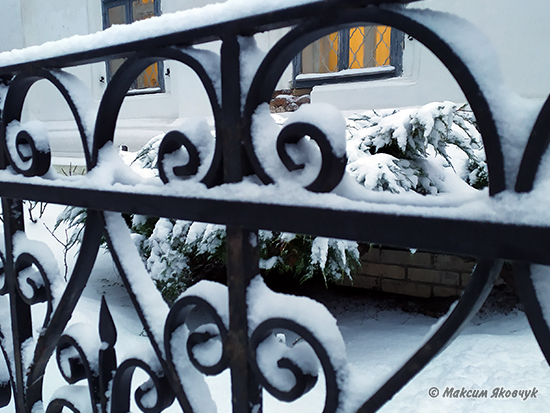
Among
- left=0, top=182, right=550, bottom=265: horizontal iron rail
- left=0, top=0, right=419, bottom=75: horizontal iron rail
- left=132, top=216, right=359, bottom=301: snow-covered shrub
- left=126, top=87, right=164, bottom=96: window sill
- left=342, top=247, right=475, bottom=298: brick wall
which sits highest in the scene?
left=126, top=87, right=164, bottom=96: window sill

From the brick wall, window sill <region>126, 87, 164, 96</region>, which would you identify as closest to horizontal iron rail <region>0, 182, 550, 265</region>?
the brick wall

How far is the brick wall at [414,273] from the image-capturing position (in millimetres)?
3107

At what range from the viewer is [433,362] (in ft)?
6.63

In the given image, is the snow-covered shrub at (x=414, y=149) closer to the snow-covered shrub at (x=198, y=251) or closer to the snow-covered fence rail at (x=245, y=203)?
the snow-covered shrub at (x=198, y=251)

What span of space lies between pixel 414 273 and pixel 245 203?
2.96 meters

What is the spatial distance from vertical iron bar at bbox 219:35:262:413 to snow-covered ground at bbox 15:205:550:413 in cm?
71

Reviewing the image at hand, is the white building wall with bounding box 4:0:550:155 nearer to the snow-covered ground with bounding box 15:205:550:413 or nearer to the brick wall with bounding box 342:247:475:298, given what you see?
the brick wall with bounding box 342:247:475:298

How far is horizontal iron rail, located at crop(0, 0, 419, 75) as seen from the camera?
0.43 meters

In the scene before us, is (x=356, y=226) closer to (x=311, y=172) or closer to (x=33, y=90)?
(x=311, y=172)

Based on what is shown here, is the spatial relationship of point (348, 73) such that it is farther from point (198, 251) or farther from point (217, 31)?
point (217, 31)

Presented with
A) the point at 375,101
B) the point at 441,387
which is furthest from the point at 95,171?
the point at 375,101

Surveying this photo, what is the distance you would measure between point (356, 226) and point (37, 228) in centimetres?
449

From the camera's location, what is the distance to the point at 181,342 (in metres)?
0.60

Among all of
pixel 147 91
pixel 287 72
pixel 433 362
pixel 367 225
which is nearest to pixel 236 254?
pixel 367 225
